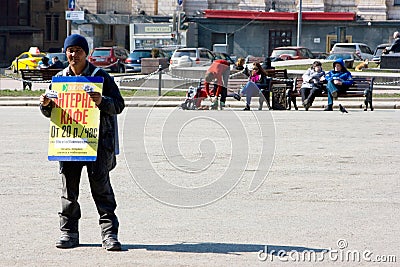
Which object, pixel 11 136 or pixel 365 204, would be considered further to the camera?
pixel 11 136

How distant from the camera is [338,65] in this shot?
26297mm

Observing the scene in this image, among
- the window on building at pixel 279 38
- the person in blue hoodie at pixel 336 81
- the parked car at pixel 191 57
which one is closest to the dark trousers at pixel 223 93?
the person in blue hoodie at pixel 336 81

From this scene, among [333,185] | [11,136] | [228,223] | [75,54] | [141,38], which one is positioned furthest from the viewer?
[141,38]

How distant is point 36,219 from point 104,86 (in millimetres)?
1975

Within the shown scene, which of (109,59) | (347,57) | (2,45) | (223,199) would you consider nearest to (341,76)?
(223,199)

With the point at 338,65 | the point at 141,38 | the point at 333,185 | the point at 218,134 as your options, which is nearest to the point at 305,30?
the point at 141,38

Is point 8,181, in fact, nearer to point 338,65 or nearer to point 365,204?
point 365,204

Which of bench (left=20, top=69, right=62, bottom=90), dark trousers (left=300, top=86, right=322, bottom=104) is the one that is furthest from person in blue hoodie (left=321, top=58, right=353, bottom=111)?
bench (left=20, top=69, right=62, bottom=90)

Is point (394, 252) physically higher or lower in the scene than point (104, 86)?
lower

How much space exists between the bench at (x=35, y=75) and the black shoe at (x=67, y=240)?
86.0ft

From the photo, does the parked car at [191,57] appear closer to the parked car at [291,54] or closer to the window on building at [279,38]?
the parked car at [291,54]

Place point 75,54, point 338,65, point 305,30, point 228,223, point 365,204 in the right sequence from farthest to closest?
point 305,30 → point 338,65 → point 365,204 → point 228,223 → point 75,54

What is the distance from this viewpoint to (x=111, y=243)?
26.3 ft

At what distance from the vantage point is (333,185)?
11.8m
